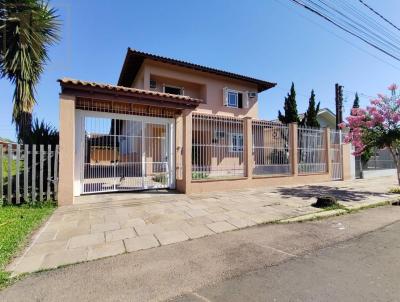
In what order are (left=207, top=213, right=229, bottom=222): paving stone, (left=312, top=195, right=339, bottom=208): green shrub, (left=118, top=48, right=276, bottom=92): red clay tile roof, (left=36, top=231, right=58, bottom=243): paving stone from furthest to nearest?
(left=118, top=48, right=276, bottom=92): red clay tile roof
(left=312, top=195, right=339, bottom=208): green shrub
(left=207, top=213, right=229, bottom=222): paving stone
(left=36, top=231, right=58, bottom=243): paving stone

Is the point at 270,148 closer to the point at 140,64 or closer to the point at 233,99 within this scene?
the point at 233,99

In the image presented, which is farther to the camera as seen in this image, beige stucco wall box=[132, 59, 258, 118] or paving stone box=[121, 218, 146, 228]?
beige stucco wall box=[132, 59, 258, 118]

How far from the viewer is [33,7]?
980cm

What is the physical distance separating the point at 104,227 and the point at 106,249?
1.21 m

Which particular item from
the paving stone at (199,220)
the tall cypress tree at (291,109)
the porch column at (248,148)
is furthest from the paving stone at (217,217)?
the tall cypress tree at (291,109)

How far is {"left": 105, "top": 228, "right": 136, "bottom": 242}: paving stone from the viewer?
4610 millimetres

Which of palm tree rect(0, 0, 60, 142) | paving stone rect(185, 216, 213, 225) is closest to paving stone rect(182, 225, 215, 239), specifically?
paving stone rect(185, 216, 213, 225)

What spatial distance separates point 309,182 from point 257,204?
634cm

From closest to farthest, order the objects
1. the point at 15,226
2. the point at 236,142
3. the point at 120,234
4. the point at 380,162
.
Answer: the point at 120,234
the point at 15,226
the point at 236,142
the point at 380,162

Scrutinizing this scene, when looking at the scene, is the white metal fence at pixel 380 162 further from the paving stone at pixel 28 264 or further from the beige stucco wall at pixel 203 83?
the paving stone at pixel 28 264

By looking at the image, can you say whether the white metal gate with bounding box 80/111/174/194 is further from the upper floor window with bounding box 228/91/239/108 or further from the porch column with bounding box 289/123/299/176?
the upper floor window with bounding box 228/91/239/108

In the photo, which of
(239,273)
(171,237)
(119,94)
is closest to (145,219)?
(171,237)

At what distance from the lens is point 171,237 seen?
470 centimetres

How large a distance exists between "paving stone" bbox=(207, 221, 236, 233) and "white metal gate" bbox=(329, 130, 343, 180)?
35.5ft
